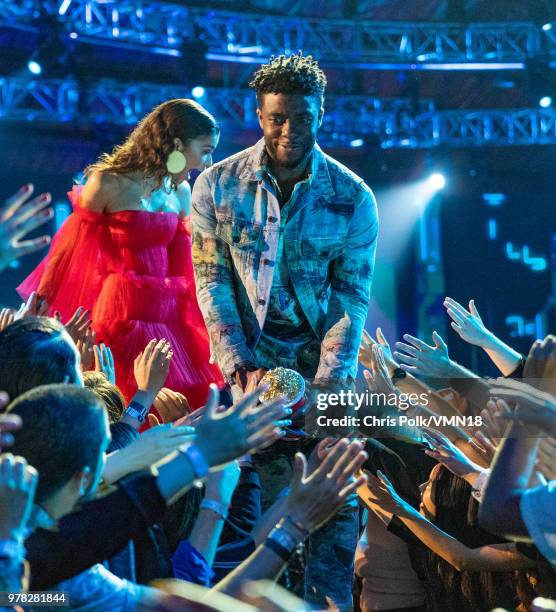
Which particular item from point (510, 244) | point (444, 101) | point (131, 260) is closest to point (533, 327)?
point (510, 244)

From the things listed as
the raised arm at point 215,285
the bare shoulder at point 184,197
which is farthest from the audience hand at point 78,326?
the bare shoulder at point 184,197

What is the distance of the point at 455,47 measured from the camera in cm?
1023

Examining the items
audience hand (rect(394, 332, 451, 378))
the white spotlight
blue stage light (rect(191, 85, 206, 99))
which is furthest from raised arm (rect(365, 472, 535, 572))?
the white spotlight

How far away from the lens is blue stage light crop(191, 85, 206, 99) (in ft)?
31.9

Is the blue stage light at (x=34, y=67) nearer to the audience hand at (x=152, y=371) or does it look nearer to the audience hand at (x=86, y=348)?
the audience hand at (x=86, y=348)

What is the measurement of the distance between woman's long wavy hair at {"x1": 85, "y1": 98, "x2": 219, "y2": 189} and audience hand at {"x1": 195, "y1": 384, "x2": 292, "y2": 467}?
222 cm

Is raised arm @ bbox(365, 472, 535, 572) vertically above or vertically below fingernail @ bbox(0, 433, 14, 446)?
below

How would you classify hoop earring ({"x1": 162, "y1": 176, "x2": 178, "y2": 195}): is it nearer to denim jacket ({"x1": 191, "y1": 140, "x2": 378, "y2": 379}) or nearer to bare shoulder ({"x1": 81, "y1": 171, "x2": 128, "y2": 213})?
bare shoulder ({"x1": 81, "y1": 171, "x2": 128, "y2": 213})

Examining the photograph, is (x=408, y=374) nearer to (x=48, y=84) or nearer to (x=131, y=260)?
(x=131, y=260)

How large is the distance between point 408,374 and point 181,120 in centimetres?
137

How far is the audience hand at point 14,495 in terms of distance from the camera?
1.52 metres

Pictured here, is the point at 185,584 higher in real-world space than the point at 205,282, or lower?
lower

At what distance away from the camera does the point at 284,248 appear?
312 cm

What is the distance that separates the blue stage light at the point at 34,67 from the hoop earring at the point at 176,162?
5823mm
